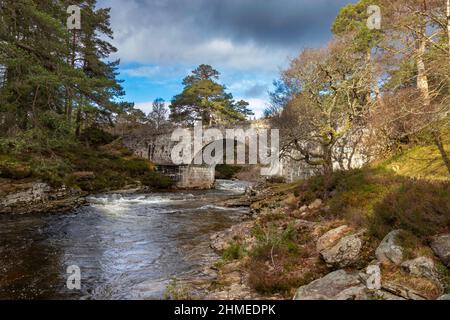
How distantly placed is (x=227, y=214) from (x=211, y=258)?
8283 mm

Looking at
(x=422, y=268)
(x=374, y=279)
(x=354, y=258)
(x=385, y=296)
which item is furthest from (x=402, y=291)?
(x=354, y=258)

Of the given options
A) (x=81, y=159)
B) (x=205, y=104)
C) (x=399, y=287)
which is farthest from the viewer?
(x=205, y=104)

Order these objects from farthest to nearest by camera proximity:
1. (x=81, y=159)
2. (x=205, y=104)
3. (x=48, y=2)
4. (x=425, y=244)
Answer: (x=205, y=104)
(x=81, y=159)
(x=48, y=2)
(x=425, y=244)

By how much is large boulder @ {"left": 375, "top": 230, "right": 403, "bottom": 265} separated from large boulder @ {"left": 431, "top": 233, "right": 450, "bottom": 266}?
0.57m

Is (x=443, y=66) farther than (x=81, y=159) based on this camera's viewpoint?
No

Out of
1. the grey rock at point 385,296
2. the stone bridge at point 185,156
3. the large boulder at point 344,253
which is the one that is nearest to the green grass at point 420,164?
the large boulder at point 344,253

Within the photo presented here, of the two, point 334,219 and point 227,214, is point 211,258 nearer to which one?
point 334,219

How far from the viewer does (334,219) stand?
407 inches

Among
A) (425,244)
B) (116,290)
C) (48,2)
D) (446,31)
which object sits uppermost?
(48,2)

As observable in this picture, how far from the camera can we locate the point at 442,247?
18.9ft

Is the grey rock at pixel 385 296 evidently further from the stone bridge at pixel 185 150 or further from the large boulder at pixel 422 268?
the stone bridge at pixel 185 150

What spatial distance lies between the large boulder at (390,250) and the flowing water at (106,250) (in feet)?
13.0
